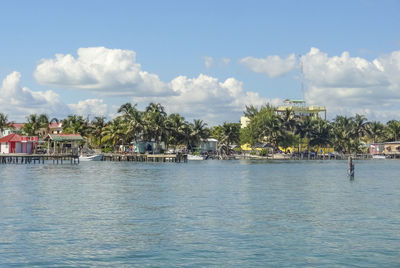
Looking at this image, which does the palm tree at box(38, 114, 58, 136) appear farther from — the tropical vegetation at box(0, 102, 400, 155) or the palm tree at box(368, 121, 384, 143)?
the palm tree at box(368, 121, 384, 143)

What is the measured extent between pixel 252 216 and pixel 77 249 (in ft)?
39.3

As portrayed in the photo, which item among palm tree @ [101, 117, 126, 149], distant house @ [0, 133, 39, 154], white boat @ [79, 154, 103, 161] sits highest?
palm tree @ [101, 117, 126, 149]

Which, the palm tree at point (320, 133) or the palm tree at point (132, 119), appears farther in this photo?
the palm tree at point (320, 133)

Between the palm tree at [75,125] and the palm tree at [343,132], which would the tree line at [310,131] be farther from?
the palm tree at [75,125]

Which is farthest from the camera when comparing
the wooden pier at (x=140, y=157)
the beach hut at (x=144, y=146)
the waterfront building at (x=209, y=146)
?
the waterfront building at (x=209, y=146)

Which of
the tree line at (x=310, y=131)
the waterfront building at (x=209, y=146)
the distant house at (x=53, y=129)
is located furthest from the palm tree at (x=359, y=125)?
the distant house at (x=53, y=129)

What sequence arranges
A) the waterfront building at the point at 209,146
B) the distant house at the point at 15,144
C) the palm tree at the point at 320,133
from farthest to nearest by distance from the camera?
the waterfront building at the point at 209,146
the palm tree at the point at 320,133
the distant house at the point at 15,144

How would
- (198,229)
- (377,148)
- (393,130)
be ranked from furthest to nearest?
(377,148), (393,130), (198,229)

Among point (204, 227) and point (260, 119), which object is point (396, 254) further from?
point (260, 119)

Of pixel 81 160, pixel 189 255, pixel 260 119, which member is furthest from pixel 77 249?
pixel 260 119

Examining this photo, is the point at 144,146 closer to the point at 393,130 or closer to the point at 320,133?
the point at 320,133

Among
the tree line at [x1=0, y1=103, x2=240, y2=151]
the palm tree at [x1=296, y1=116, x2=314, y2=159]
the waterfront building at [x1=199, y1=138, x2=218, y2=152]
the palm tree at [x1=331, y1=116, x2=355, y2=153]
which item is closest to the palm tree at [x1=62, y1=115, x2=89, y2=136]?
the tree line at [x1=0, y1=103, x2=240, y2=151]

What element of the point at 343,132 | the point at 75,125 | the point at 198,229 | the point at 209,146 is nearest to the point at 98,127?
the point at 75,125

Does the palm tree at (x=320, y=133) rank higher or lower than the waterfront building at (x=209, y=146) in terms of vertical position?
higher
